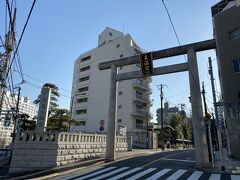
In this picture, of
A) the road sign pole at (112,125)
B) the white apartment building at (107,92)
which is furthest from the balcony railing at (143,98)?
the road sign pole at (112,125)

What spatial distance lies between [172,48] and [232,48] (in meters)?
8.37

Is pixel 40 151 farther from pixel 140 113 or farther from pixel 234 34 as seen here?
pixel 140 113

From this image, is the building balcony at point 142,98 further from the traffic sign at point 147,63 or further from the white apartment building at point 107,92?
the traffic sign at point 147,63

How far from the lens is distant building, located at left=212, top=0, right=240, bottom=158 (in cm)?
1892

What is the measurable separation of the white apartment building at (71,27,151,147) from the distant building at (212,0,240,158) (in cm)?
2206

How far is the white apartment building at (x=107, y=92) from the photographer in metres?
44.4

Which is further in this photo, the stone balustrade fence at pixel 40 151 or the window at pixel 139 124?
the window at pixel 139 124

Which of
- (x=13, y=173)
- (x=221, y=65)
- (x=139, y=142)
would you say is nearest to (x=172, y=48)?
(x=221, y=65)

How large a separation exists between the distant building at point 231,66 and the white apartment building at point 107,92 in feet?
72.4

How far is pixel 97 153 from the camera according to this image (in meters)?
17.9

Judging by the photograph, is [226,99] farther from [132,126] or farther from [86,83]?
[86,83]

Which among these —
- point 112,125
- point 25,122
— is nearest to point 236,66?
point 112,125

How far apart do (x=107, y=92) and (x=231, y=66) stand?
1238 inches

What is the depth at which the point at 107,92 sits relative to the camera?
48312mm
